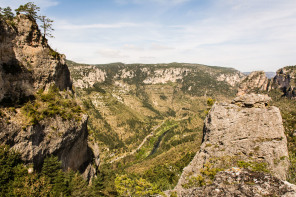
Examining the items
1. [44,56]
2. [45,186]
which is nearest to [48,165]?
[45,186]

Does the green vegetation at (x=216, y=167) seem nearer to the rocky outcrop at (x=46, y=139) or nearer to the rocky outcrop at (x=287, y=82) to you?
the rocky outcrop at (x=46, y=139)

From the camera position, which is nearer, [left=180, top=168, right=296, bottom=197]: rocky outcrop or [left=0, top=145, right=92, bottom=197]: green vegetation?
[left=180, top=168, right=296, bottom=197]: rocky outcrop

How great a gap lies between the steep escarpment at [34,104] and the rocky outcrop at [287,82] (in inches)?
7461

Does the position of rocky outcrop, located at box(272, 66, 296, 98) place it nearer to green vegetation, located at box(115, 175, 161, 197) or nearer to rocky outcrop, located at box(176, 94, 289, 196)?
rocky outcrop, located at box(176, 94, 289, 196)

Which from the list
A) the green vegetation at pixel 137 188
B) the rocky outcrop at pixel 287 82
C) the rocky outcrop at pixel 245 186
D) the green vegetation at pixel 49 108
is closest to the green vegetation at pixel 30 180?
the green vegetation at pixel 49 108

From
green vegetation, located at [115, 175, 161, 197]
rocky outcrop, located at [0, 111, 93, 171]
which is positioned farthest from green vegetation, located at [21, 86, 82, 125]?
green vegetation, located at [115, 175, 161, 197]

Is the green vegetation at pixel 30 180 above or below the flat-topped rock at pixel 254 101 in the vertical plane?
below

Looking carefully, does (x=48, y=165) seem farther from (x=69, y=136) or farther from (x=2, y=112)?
(x=2, y=112)

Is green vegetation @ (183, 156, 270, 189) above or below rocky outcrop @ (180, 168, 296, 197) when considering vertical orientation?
below

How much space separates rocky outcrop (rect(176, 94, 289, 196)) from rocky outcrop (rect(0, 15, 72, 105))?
37.3m

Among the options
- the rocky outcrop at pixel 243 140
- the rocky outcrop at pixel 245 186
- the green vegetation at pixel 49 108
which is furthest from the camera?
the green vegetation at pixel 49 108

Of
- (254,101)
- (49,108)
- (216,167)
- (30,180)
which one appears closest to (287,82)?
(254,101)

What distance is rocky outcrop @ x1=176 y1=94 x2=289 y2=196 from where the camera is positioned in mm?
24219

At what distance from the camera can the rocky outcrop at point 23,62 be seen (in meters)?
33.7
